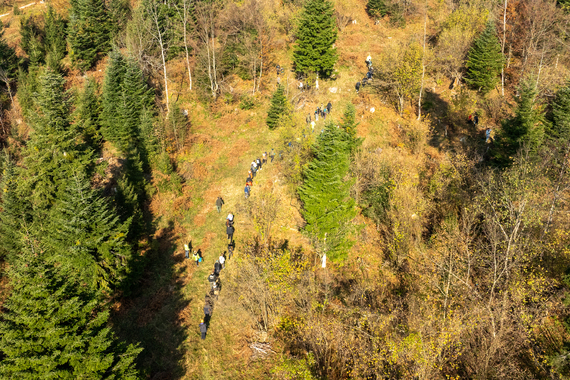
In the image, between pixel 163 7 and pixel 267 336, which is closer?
pixel 267 336

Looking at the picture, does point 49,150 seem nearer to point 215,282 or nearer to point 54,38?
point 215,282

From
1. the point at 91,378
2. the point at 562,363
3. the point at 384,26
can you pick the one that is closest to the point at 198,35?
the point at 384,26

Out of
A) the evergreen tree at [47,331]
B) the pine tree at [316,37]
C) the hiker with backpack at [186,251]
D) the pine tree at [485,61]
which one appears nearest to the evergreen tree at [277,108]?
the pine tree at [316,37]

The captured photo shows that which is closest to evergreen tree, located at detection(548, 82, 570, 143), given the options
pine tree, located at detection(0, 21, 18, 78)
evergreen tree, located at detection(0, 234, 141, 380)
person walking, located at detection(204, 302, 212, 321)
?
person walking, located at detection(204, 302, 212, 321)

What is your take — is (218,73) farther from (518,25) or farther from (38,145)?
(518,25)

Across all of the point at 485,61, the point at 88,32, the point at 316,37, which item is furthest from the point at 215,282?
the point at 88,32

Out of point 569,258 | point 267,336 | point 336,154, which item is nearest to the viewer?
point 569,258

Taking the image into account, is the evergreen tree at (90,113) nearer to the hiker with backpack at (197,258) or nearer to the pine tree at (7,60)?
the pine tree at (7,60)

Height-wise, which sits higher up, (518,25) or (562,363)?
(518,25)

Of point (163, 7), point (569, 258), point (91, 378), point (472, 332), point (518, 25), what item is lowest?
point (472, 332)
